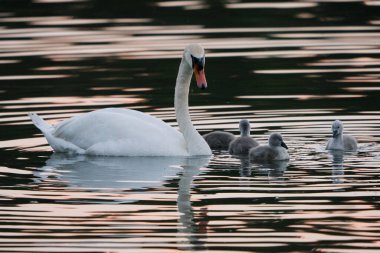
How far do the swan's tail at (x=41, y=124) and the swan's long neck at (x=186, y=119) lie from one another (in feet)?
6.16

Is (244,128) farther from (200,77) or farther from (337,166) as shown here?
(337,166)

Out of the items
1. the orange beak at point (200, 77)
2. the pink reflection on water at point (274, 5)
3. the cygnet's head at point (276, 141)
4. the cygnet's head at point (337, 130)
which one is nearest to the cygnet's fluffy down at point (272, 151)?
the cygnet's head at point (276, 141)

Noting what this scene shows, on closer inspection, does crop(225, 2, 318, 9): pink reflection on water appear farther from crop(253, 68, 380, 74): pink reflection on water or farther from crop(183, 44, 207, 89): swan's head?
crop(183, 44, 207, 89): swan's head

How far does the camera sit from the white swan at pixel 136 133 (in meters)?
17.8

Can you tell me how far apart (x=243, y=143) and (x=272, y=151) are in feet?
2.77

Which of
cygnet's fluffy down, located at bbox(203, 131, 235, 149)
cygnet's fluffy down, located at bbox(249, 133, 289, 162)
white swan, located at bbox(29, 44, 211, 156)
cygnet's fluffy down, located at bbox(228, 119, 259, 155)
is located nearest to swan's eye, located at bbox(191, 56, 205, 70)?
white swan, located at bbox(29, 44, 211, 156)

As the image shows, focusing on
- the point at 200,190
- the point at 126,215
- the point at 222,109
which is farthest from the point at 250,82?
the point at 126,215

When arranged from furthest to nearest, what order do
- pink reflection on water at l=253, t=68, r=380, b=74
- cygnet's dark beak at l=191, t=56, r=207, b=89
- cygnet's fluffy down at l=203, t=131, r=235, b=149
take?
pink reflection on water at l=253, t=68, r=380, b=74
cygnet's fluffy down at l=203, t=131, r=235, b=149
cygnet's dark beak at l=191, t=56, r=207, b=89

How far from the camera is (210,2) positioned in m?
34.1

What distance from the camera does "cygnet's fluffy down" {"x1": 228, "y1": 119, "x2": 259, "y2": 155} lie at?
17.8 metres

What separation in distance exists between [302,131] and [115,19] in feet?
45.6

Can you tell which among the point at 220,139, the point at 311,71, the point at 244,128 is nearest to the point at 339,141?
the point at 244,128

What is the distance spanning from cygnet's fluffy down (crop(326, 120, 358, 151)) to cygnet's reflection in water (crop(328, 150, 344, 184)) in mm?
70

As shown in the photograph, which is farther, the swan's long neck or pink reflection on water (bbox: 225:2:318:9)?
pink reflection on water (bbox: 225:2:318:9)
